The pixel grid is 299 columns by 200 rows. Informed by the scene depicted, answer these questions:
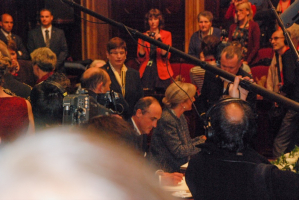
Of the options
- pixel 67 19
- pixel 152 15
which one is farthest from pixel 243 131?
pixel 67 19

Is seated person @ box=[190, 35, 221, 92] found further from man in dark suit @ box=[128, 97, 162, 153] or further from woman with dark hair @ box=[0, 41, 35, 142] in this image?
woman with dark hair @ box=[0, 41, 35, 142]

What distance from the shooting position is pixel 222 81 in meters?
4.49

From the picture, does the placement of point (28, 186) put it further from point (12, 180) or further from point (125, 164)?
point (125, 164)

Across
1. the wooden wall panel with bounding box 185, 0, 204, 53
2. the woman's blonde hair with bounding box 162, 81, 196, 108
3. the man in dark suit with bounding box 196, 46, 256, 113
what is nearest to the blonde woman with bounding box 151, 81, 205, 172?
the woman's blonde hair with bounding box 162, 81, 196, 108

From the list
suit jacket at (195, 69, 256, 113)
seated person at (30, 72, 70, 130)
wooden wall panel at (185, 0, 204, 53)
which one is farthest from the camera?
wooden wall panel at (185, 0, 204, 53)

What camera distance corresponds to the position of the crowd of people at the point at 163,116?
1085mm

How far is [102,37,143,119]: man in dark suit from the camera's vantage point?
15.3 ft

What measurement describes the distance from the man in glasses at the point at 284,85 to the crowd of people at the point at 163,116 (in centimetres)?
1

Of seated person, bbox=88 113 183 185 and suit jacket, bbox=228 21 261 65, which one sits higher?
suit jacket, bbox=228 21 261 65

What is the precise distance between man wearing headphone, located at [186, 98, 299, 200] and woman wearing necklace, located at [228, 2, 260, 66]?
464cm

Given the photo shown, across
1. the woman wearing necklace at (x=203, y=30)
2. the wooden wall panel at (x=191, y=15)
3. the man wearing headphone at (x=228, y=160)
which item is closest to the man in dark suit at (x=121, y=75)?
the woman wearing necklace at (x=203, y=30)

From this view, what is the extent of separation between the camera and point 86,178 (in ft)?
2.85

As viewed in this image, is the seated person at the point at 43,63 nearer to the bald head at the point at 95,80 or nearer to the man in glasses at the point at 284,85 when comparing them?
the bald head at the point at 95,80

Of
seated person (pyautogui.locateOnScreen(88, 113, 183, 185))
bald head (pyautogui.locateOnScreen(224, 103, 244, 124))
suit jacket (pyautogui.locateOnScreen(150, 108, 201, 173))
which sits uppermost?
seated person (pyautogui.locateOnScreen(88, 113, 183, 185))
